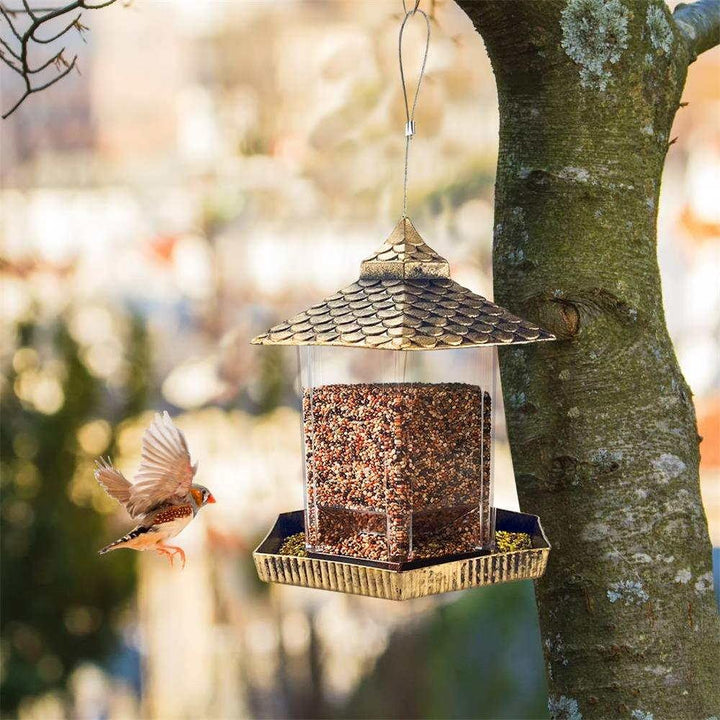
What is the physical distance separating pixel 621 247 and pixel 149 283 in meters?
2.17

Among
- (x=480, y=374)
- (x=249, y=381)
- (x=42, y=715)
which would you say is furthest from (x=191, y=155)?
(x=480, y=374)

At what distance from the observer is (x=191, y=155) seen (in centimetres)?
288

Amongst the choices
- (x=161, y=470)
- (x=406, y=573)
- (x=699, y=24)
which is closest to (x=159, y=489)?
(x=161, y=470)

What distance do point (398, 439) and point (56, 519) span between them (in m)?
2.14

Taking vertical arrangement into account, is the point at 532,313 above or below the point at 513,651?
above

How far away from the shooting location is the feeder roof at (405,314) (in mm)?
826

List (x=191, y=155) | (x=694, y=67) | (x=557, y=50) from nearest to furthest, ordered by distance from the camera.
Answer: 1. (x=557, y=50)
2. (x=694, y=67)
3. (x=191, y=155)

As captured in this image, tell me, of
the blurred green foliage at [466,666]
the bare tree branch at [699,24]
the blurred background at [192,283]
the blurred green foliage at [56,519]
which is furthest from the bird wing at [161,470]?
the blurred green foliage at [466,666]

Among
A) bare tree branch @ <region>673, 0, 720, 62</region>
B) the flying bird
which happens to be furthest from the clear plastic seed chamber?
bare tree branch @ <region>673, 0, 720, 62</region>

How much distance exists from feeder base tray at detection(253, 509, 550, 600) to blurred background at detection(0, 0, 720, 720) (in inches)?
72.1

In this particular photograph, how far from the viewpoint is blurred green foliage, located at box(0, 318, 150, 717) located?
2.85 metres

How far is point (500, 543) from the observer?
960mm

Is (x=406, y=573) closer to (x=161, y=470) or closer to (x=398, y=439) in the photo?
(x=398, y=439)

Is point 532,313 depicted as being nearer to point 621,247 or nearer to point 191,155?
point 621,247
